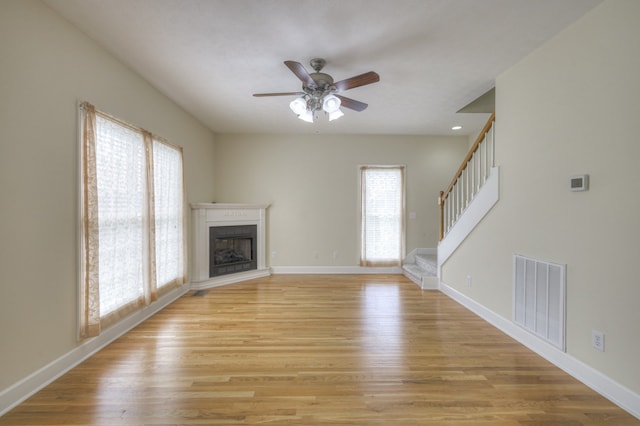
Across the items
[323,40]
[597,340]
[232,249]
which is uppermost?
[323,40]

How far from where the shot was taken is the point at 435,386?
6.65ft

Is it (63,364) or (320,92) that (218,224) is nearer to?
(63,364)

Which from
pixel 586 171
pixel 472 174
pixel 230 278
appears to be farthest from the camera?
pixel 230 278

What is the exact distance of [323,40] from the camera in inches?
93.8

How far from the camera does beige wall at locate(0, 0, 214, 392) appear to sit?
5.77ft

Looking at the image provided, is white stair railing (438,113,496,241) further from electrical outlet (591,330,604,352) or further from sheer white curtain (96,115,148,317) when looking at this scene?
sheer white curtain (96,115,148,317)

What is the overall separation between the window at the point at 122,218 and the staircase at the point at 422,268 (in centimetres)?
390

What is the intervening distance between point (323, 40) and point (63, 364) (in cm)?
345

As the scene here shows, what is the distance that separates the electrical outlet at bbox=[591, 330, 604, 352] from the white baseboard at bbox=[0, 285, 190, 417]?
4095mm

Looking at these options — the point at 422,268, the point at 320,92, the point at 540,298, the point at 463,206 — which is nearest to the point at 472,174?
the point at 463,206

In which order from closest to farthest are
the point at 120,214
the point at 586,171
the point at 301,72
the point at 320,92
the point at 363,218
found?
1. the point at 586,171
2. the point at 301,72
3. the point at 320,92
4. the point at 120,214
5. the point at 363,218

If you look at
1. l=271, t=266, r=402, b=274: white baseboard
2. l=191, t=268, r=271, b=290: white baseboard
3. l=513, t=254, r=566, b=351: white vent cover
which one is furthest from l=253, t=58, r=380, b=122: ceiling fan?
l=271, t=266, r=402, b=274: white baseboard

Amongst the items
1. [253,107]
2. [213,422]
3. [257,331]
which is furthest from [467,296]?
[253,107]

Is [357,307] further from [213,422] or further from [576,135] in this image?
[576,135]
